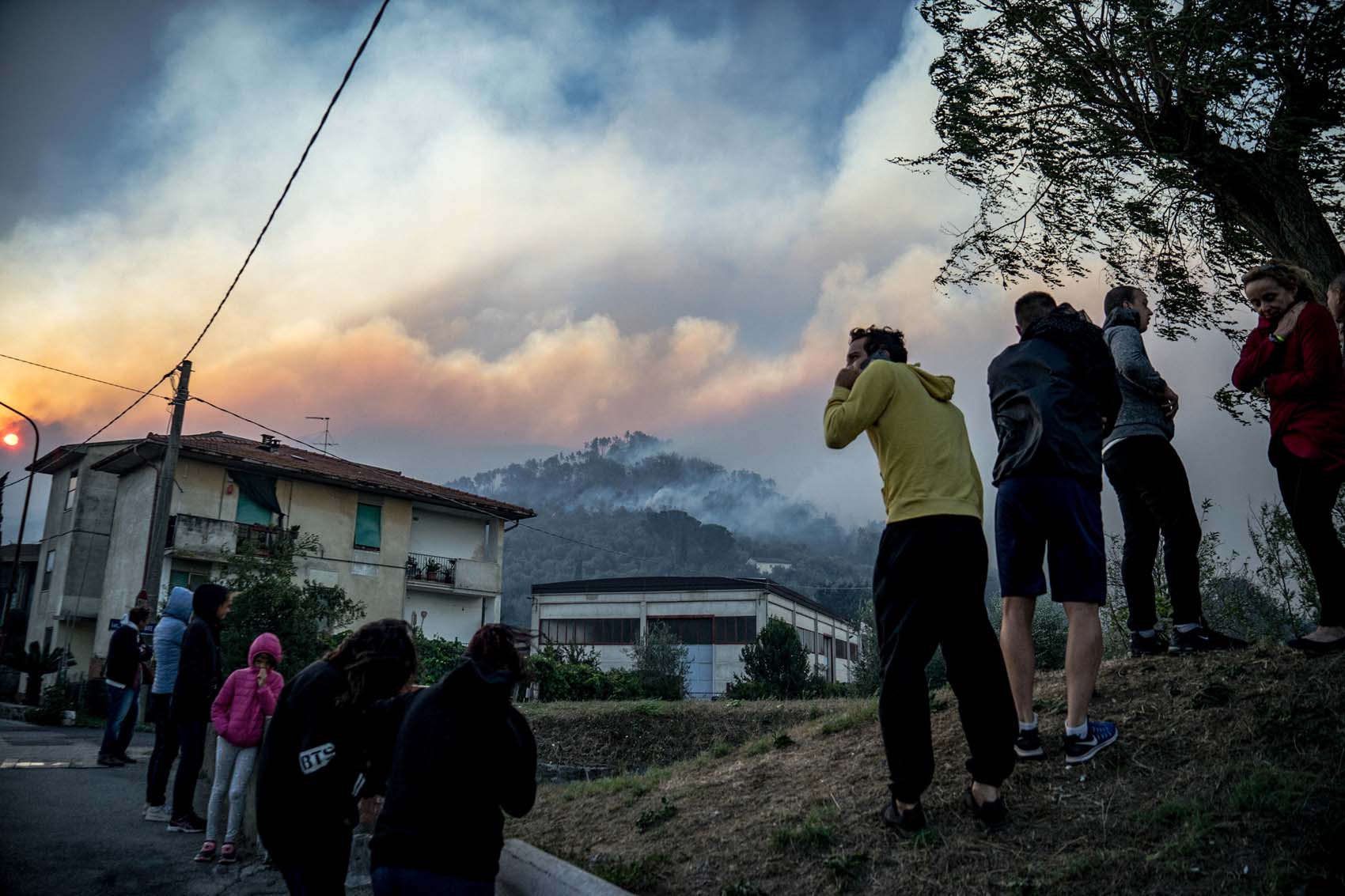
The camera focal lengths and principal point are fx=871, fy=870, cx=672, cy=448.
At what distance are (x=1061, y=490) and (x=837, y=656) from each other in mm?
58895

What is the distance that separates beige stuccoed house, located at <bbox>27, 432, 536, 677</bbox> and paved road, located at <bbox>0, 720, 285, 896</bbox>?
69.7 feet

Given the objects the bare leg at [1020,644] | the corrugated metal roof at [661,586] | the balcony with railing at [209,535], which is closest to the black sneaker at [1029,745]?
the bare leg at [1020,644]

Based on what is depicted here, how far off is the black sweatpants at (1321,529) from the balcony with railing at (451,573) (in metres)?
33.5

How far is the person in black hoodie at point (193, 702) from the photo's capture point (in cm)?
636

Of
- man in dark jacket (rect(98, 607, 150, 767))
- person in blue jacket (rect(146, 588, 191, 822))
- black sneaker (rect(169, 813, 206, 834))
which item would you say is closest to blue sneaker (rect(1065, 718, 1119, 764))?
black sneaker (rect(169, 813, 206, 834))

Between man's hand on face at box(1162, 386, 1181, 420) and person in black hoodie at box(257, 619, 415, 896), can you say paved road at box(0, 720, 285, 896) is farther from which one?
man's hand on face at box(1162, 386, 1181, 420)

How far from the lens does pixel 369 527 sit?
34.0 metres

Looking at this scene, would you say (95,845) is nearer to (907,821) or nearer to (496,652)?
(496,652)

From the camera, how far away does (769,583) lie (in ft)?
151

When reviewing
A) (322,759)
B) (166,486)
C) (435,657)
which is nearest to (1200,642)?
(322,759)

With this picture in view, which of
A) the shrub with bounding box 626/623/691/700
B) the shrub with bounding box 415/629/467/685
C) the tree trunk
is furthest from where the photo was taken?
the shrub with bounding box 626/623/691/700

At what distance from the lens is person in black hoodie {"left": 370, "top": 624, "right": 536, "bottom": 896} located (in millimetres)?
2748

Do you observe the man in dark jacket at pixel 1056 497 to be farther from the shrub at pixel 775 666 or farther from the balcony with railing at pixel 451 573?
the balcony with railing at pixel 451 573

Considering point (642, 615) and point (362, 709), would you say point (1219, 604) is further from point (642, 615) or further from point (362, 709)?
point (642, 615)
